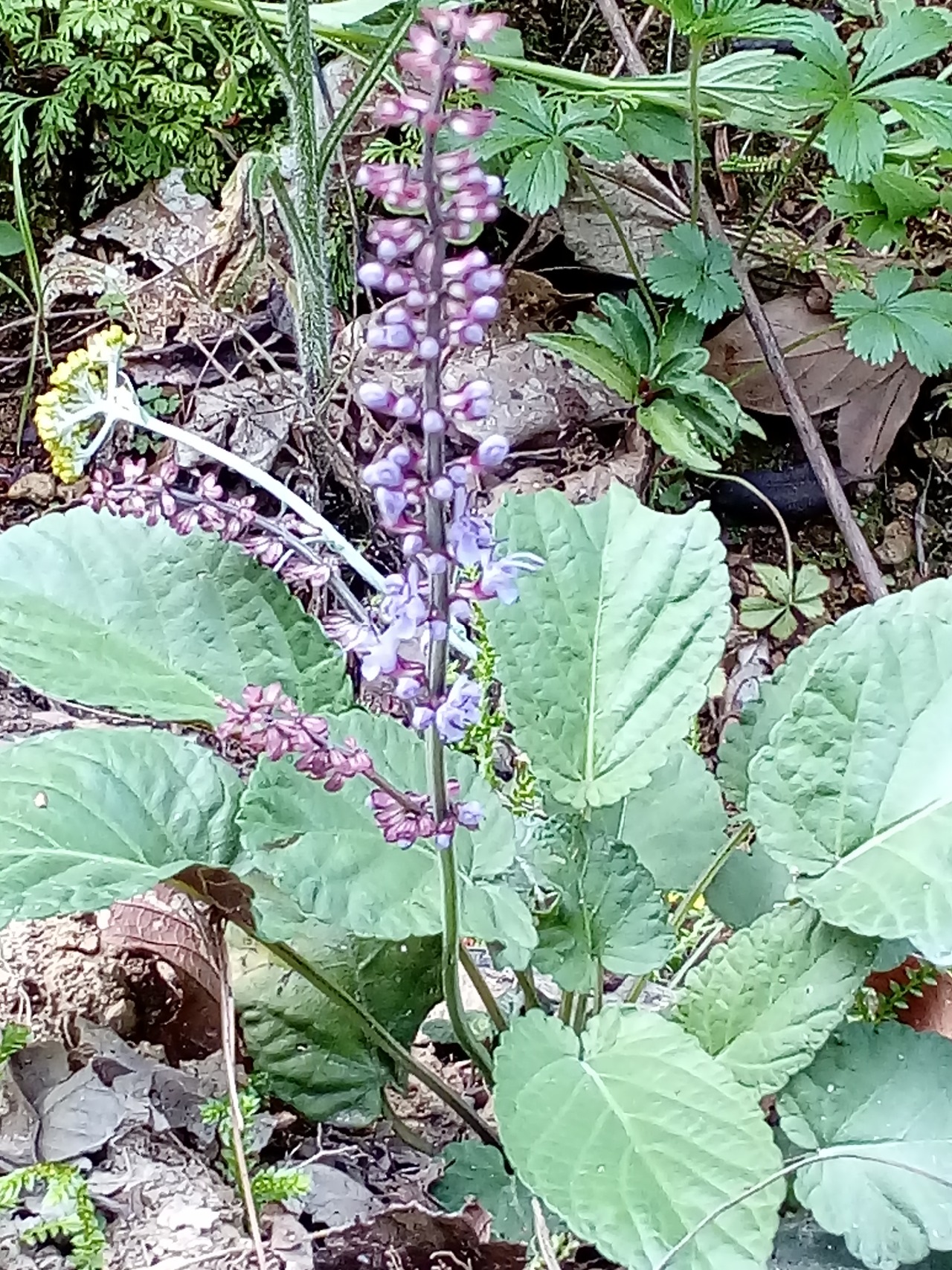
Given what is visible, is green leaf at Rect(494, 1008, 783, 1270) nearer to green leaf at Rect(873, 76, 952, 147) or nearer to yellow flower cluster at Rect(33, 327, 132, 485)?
yellow flower cluster at Rect(33, 327, 132, 485)

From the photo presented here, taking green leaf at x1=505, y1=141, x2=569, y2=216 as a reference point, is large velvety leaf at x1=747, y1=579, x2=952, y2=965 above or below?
below

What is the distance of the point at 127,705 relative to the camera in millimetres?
820

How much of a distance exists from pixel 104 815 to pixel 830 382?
114 cm

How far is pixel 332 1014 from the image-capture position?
35.7 inches

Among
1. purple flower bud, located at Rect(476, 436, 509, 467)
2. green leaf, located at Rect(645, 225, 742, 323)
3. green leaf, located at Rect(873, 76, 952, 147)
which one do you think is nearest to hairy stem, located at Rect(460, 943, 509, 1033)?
purple flower bud, located at Rect(476, 436, 509, 467)

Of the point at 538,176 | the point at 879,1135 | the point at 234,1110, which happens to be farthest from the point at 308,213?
the point at 879,1135

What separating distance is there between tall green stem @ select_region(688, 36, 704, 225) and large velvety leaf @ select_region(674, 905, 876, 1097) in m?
0.83

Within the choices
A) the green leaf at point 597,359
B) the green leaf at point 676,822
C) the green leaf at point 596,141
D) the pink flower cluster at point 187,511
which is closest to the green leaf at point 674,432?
the green leaf at point 597,359

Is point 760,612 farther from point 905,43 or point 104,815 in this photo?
point 104,815

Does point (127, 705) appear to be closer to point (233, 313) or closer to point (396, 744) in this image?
point (396, 744)

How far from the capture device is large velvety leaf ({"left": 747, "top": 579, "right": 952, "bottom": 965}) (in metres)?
0.84

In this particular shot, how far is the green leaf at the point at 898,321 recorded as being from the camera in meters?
1.38

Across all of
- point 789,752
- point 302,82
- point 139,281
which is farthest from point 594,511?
point 139,281

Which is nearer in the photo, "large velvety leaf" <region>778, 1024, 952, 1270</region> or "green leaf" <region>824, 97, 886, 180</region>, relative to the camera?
"large velvety leaf" <region>778, 1024, 952, 1270</region>
